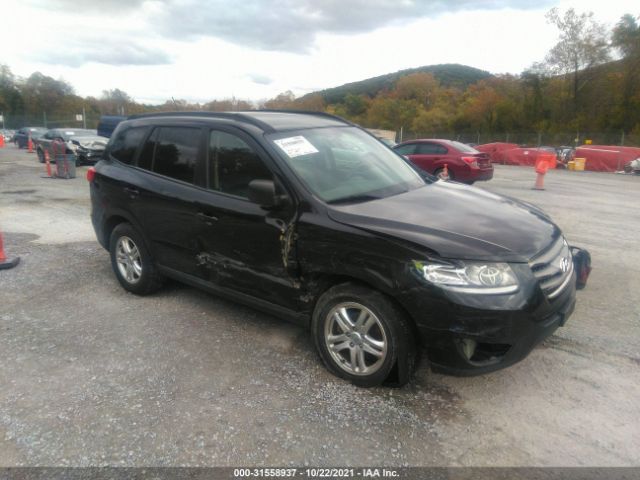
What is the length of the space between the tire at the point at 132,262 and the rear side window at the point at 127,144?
685mm

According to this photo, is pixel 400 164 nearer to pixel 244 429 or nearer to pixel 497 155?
pixel 244 429

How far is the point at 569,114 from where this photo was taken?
49.2 metres

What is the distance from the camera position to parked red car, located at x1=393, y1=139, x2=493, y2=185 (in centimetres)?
1305

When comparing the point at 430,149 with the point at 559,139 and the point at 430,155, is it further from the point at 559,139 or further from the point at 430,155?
the point at 559,139

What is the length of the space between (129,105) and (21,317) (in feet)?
267

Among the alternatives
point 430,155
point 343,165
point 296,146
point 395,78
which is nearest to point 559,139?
point 430,155

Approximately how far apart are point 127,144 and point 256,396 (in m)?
3.02

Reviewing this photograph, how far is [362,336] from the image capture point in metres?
3.06

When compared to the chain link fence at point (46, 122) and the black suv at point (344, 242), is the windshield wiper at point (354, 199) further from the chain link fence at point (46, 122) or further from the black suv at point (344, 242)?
the chain link fence at point (46, 122)

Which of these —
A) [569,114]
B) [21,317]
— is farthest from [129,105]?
[21,317]

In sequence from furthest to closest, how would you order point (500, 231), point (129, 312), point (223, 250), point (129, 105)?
point (129, 105)
point (129, 312)
point (223, 250)
point (500, 231)

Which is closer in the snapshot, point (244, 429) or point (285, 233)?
point (244, 429)

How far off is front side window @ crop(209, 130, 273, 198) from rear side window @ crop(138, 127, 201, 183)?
0.24m

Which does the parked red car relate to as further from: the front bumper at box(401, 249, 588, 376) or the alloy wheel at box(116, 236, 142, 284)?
the front bumper at box(401, 249, 588, 376)
